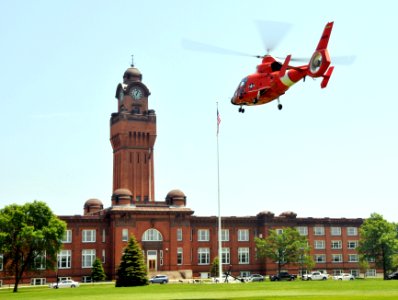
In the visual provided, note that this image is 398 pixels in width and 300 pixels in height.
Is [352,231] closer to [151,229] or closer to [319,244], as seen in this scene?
[319,244]

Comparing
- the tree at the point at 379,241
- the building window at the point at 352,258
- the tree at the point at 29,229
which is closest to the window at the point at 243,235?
the building window at the point at 352,258

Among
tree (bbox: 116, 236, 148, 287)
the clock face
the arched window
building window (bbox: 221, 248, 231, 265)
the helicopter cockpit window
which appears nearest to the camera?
the helicopter cockpit window

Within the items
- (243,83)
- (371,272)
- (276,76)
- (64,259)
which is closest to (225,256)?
(64,259)

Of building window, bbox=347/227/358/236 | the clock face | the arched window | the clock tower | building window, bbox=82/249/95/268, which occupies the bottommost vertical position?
building window, bbox=82/249/95/268

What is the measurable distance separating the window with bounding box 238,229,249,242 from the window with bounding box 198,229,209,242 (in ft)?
18.3

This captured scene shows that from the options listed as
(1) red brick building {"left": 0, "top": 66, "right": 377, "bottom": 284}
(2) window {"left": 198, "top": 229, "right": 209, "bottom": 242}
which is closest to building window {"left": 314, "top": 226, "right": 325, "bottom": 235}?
(1) red brick building {"left": 0, "top": 66, "right": 377, "bottom": 284}

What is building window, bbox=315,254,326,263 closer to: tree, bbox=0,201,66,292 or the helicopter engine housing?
tree, bbox=0,201,66,292

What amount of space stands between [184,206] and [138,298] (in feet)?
184

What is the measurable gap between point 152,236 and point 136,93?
89.9 feet

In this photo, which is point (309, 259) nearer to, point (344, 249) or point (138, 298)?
point (344, 249)

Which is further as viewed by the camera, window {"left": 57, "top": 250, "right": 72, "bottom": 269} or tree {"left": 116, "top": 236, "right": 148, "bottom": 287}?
window {"left": 57, "top": 250, "right": 72, "bottom": 269}

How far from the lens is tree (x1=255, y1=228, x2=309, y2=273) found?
9181 cm

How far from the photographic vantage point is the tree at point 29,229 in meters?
68.4

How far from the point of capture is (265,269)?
102062 millimetres
